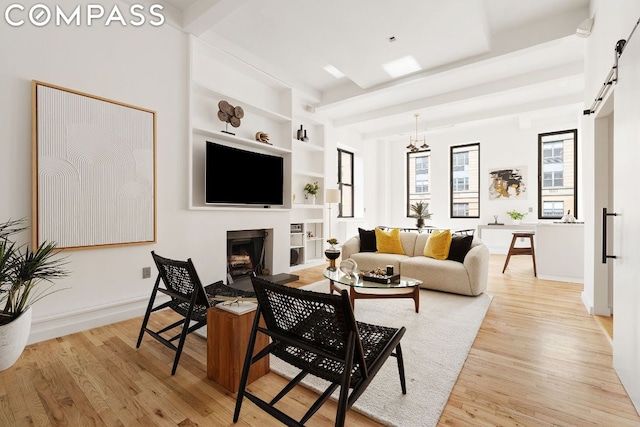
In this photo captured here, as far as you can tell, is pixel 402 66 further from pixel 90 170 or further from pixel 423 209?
pixel 423 209

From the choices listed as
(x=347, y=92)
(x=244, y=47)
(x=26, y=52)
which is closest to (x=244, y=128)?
(x=244, y=47)

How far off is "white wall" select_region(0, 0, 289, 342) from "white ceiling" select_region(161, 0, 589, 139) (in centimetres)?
77

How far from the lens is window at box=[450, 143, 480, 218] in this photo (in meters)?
7.94

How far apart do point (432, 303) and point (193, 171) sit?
3342mm

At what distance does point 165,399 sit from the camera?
5.75 ft

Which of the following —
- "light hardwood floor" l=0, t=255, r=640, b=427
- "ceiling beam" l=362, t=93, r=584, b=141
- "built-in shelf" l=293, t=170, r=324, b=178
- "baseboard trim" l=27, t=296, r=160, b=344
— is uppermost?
"ceiling beam" l=362, t=93, r=584, b=141

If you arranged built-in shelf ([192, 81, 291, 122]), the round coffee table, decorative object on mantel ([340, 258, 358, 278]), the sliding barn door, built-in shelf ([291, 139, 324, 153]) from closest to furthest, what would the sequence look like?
the sliding barn door, the round coffee table, decorative object on mantel ([340, 258, 358, 278]), built-in shelf ([192, 81, 291, 122]), built-in shelf ([291, 139, 324, 153])

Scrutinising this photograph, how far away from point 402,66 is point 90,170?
406 cm

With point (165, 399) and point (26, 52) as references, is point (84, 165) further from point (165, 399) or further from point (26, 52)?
point (165, 399)

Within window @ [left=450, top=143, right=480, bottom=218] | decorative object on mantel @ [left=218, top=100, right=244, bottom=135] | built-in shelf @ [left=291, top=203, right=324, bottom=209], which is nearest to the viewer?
decorative object on mantel @ [left=218, top=100, right=244, bottom=135]

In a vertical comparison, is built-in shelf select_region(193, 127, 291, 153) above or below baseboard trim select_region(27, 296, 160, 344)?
above

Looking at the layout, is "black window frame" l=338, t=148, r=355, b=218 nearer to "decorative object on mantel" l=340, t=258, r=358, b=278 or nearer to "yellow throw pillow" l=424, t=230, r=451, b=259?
"yellow throw pillow" l=424, t=230, r=451, b=259

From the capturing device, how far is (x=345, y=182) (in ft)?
25.7

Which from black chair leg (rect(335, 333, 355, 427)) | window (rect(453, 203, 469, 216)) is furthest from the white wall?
window (rect(453, 203, 469, 216))
